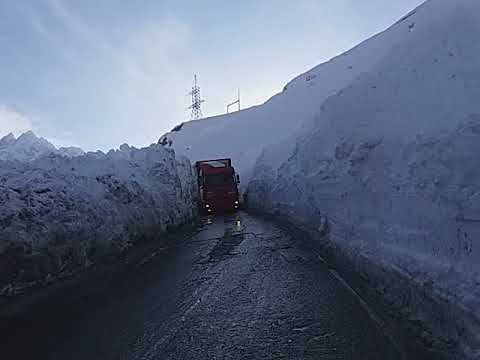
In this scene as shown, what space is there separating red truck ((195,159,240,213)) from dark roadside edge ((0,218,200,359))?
51.8 ft

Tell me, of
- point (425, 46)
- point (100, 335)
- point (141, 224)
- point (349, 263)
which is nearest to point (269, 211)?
point (141, 224)

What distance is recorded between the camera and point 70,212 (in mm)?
9844

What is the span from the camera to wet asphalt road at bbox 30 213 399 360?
179 inches

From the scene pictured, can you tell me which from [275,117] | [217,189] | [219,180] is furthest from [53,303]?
[275,117]

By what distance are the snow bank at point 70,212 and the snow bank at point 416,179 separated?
5980mm

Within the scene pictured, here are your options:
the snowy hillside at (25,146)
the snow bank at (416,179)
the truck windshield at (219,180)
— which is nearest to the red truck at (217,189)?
the truck windshield at (219,180)

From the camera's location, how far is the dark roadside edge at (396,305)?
4.39 m

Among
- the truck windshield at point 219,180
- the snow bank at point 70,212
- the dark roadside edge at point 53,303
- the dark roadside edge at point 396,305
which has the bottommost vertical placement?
the dark roadside edge at point 396,305

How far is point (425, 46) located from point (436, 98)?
4455 millimetres

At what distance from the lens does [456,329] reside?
4.46m

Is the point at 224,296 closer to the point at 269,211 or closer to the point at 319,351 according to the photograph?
the point at 319,351

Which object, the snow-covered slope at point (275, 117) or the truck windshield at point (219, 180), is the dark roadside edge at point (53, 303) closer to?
the truck windshield at point (219, 180)

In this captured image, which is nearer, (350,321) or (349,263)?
(350,321)

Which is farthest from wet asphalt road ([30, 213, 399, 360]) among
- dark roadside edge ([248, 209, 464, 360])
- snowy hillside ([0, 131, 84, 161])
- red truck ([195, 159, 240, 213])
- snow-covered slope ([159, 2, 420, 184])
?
snowy hillside ([0, 131, 84, 161])
